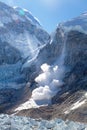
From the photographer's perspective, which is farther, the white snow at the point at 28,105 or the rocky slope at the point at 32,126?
the white snow at the point at 28,105

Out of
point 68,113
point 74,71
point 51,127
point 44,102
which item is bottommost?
point 51,127

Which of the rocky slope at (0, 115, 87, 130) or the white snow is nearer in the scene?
the rocky slope at (0, 115, 87, 130)

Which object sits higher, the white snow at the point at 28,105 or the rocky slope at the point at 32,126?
the white snow at the point at 28,105

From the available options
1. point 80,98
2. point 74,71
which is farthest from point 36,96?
point 80,98

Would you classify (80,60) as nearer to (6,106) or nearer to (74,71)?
(74,71)

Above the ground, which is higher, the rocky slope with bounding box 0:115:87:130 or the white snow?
the white snow

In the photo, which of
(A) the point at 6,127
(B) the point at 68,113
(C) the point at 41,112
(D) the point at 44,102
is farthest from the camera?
(D) the point at 44,102

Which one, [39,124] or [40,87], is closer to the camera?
[39,124]

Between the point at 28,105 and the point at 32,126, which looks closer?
the point at 32,126

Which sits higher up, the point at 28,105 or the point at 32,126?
the point at 28,105

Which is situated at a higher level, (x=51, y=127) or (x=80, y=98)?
(x=80, y=98)

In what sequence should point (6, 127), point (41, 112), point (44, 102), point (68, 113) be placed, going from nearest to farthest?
1. point (6, 127)
2. point (68, 113)
3. point (41, 112)
4. point (44, 102)
